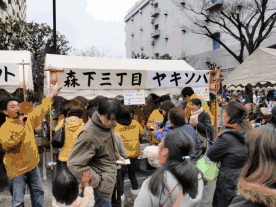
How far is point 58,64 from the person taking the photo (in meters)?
5.15

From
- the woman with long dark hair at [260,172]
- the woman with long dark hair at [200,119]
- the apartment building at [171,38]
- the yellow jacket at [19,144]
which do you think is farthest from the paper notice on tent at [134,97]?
the apartment building at [171,38]

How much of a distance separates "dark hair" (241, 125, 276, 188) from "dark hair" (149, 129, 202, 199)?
15.4 inches

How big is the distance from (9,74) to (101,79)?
1.87 metres

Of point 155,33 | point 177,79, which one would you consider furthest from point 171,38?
point 177,79

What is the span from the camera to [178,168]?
1.39m

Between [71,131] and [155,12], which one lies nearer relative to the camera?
[71,131]

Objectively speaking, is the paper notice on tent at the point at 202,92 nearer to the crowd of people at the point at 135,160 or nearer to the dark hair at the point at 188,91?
the dark hair at the point at 188,91

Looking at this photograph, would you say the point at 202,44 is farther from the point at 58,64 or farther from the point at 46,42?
the point at 58,64

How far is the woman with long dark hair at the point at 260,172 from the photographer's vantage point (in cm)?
97

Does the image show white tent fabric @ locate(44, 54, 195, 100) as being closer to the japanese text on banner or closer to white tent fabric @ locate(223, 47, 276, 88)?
the japanese text on banner

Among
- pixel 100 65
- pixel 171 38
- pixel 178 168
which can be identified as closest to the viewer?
pixel 178 168

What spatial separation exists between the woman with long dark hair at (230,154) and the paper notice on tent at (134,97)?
108 inches

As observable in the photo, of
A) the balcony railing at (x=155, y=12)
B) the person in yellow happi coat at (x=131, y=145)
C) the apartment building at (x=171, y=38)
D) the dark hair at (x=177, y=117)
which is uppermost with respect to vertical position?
the balcony railing at (x=155, y=12)

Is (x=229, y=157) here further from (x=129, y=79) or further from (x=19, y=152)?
(x=129, y=79)
